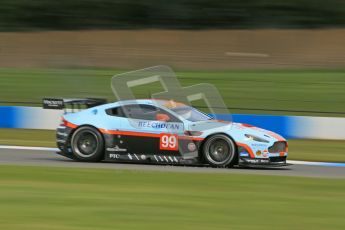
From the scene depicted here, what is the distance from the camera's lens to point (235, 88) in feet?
68.7

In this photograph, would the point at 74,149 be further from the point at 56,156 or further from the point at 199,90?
the point at 199,90

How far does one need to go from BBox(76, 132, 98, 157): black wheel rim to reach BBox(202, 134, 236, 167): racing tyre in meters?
1.93

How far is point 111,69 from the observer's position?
27391mm

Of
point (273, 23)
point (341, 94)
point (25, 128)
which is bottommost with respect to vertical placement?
point (25, 128)

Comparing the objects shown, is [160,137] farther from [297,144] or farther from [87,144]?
[297,144]

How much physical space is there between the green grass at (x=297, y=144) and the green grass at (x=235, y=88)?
1.97 meters

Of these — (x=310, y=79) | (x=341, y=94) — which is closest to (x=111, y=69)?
(x=310, y=79)

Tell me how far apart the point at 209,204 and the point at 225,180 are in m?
2.10

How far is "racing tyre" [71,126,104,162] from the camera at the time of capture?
484 inches

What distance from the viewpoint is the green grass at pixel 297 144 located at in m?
14.2

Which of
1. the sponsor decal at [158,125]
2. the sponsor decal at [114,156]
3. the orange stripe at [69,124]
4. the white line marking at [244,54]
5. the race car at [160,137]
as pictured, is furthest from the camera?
the white line marking at [244,54]

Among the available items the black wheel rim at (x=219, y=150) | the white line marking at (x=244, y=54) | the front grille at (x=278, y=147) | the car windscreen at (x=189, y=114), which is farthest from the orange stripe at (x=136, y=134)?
the white line marking at (x=244, y=54)

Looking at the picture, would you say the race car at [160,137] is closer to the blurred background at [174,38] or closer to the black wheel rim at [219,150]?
the black wheel rim at [219,150]

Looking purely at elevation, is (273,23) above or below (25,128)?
above
